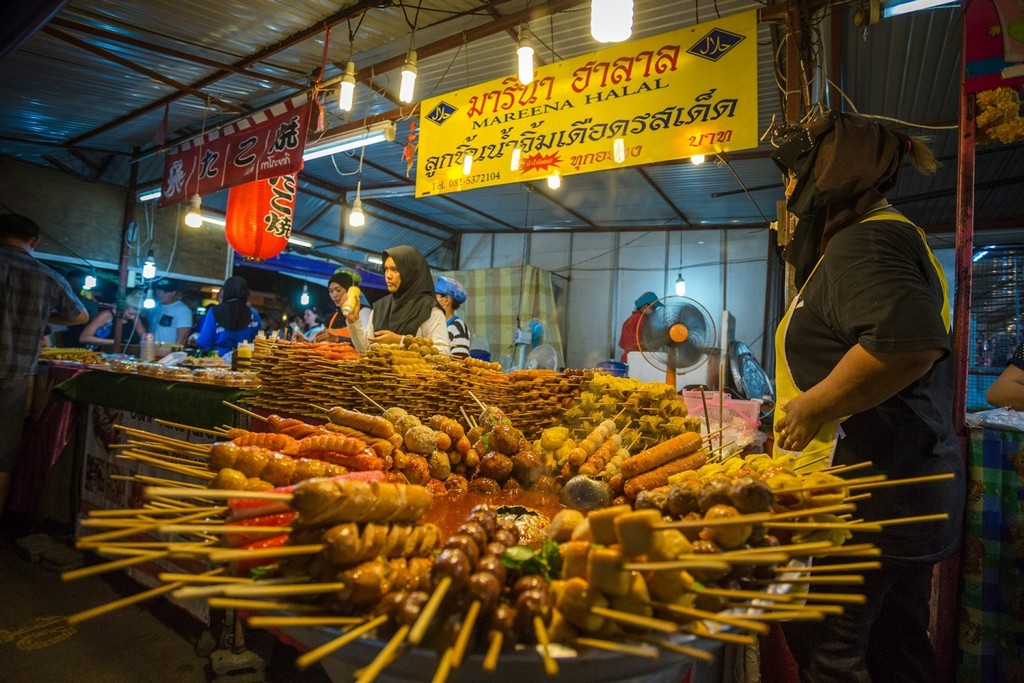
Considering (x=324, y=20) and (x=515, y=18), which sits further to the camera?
(x=324, y=20)

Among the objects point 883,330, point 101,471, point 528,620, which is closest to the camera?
point 528,620

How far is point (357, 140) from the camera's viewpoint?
26.2 ft

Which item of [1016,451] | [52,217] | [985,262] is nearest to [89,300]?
[52,217]

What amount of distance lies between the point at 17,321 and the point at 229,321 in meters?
3.06

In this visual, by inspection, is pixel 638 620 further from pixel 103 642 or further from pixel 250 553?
pixel 103 642

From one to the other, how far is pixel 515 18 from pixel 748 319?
1021cm

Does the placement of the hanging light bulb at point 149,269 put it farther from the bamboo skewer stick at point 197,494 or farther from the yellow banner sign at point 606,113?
the bamboo skewer stick at point 197,494

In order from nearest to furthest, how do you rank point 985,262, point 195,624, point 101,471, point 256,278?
point 195,624, point 101,471, point 985,262, point 256,278

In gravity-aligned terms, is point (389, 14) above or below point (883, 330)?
above

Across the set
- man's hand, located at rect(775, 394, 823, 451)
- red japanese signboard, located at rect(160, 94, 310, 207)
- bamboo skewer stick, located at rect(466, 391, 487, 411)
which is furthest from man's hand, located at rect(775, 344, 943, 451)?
red japanese signboard, located at rect(160, 94, 310, 207)

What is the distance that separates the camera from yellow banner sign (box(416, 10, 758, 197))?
4613mm

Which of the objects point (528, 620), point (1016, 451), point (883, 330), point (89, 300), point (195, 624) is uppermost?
point (89, 300)

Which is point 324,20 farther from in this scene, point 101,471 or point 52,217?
point 52,217

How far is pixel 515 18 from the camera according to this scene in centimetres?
573
